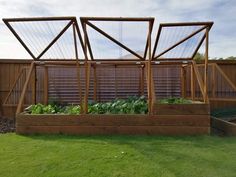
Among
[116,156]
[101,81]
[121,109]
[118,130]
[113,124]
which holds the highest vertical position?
[101,81]

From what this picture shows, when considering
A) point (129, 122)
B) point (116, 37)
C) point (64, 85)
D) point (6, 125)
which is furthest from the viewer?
point (64, 85)

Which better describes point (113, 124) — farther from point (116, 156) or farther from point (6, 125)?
point (6, 125)

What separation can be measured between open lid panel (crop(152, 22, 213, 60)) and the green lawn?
240 centimetres

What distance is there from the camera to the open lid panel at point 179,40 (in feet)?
20.9

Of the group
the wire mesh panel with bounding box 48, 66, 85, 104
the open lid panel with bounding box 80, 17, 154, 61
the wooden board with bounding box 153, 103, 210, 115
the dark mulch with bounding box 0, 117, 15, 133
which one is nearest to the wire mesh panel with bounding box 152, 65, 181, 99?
the open lid panel with bounding box 80, 17, 154, 61

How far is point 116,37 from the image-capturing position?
6.80 meters

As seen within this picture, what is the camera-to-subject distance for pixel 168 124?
606 cm

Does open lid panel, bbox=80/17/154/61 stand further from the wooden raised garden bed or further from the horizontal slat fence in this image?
the wooden raised garden bed

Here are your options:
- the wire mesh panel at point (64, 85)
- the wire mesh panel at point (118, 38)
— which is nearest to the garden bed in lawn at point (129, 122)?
the wire mesh panel at point (118, 38)

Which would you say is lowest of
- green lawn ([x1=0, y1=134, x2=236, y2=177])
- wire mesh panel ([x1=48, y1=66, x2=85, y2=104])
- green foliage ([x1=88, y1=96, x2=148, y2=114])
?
green lawn ([x1=0, y1=134, x2=236, y2=177])

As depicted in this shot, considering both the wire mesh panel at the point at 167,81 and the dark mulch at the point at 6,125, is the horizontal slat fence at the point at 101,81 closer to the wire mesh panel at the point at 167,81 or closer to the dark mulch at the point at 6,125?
the wire mesh panel at the point at 167,81

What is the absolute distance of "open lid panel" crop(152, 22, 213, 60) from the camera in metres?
6.37

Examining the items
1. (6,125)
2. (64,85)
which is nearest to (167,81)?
(64,85)

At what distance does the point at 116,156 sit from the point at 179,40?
389cm
